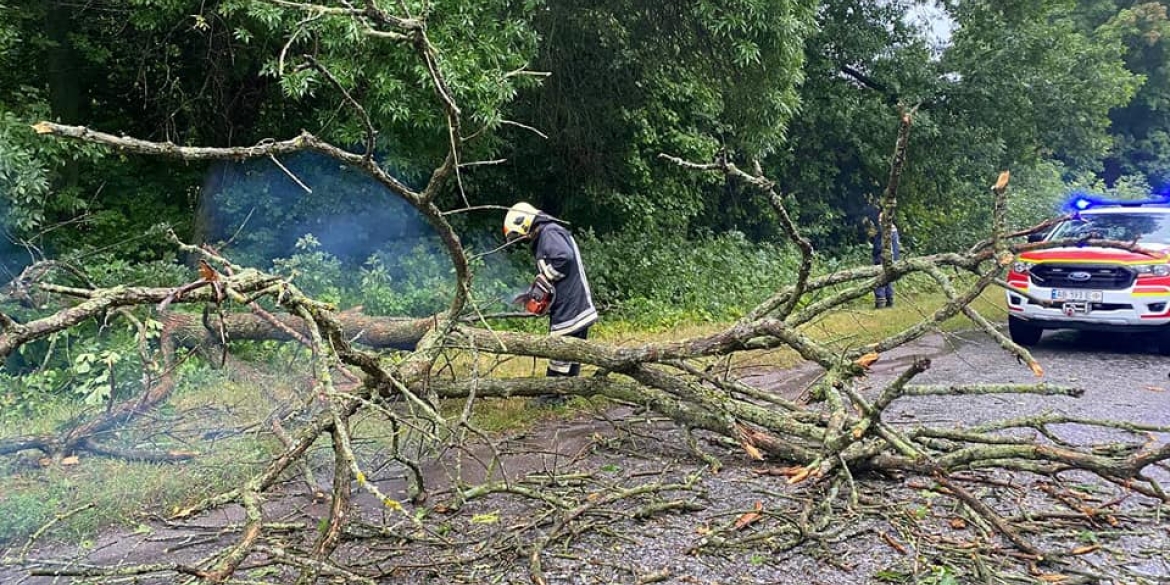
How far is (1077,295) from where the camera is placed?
28.5 feet

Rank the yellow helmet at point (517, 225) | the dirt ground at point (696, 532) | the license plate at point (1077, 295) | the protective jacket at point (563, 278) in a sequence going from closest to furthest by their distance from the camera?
the dirt ground at point (696, 532)
the protective jacket at point (563, 278)
the yellow helmet at point (517, 225)
the license plate at point (1077, 295)

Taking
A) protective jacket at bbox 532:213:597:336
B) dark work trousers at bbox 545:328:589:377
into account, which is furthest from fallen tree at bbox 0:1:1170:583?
protective jacket at bbox 532:213:597:336

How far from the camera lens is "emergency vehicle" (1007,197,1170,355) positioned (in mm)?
8430

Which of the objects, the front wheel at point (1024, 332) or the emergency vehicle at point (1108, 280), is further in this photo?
the front wheel at point (1024, 332)

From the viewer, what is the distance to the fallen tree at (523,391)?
124 inches

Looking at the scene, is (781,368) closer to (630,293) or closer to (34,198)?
(630,293)

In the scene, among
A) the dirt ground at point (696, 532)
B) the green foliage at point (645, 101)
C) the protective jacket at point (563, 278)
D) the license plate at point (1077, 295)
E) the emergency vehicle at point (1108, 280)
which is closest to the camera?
the dirt ground at point (696, 532)

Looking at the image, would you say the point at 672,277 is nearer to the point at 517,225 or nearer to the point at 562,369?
the point at 517,225

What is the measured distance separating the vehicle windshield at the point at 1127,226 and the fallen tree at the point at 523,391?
12.5ft

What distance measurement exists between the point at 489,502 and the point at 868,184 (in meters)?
16.1

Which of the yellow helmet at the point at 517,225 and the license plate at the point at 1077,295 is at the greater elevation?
the yellow helmet at the point at 517,225

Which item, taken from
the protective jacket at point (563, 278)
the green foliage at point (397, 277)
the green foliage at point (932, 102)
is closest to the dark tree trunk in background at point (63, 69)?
the green foliage at point (397, 277)

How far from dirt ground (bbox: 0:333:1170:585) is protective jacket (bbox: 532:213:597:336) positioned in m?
1.31

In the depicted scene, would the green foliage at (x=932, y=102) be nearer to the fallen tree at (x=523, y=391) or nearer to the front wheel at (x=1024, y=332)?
the front wheel at (x=1024, y=332)
